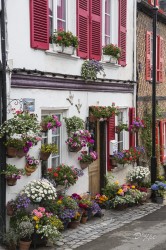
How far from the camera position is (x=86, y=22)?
1105 cm

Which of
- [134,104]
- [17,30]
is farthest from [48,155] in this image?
[134,104]

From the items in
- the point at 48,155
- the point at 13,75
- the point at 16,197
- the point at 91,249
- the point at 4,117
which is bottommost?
the point at 91,249

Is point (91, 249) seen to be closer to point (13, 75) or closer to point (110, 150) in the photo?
point (13, 75)

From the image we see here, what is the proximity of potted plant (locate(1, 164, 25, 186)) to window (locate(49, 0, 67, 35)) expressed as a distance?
308 cm

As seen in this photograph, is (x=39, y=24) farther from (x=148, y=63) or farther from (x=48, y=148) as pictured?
(x=148, y=63)

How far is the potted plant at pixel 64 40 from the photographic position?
9.66m

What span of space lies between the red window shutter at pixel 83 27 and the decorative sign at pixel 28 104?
7.28 ft

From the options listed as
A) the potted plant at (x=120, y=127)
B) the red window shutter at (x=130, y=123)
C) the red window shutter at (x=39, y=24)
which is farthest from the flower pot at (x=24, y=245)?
the red window shutter at (x=130, y=123)

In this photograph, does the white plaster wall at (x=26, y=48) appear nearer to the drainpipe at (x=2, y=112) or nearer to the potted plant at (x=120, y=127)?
the drainpipe at (x=2, y=112)

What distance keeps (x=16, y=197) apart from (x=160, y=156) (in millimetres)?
8372

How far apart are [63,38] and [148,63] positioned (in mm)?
5788

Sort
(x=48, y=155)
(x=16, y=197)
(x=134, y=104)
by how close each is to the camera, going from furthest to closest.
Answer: (x=134, y=104)
(x=48, y=155)
(x=16, y=197)

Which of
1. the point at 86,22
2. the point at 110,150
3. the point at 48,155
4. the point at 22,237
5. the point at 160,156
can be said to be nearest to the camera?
the point at 22,237

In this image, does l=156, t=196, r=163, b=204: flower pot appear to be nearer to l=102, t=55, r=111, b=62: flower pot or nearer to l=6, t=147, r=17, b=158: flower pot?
l=102, t=55, r=111, b=62: flower pot
